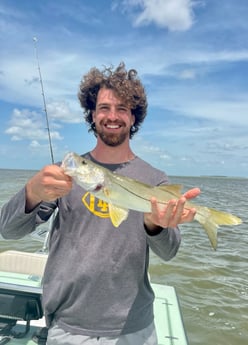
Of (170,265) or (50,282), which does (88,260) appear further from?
(170,265)

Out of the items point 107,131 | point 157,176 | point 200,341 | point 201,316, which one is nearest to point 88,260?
point 157,176

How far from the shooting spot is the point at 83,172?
2400mm

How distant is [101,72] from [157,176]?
4.44 feet

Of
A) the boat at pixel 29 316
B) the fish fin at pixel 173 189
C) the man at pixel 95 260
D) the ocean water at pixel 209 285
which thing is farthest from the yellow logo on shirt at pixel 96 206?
the ocean water at pixel 209 285

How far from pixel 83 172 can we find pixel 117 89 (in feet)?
3.97

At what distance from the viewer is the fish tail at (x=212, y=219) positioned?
2.75 m

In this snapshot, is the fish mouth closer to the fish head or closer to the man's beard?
the fish head

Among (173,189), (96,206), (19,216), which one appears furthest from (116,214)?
(19,216)

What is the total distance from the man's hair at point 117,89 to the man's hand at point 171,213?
113 centimetres

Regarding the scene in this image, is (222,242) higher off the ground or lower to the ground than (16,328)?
lower

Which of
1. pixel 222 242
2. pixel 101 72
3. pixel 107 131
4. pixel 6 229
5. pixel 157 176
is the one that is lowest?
pixel 222 242

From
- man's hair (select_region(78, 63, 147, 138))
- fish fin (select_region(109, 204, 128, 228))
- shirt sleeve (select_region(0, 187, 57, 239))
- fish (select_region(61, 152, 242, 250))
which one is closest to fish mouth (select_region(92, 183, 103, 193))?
fish (select_region(61, 152, 242, 250))

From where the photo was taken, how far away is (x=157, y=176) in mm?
3000

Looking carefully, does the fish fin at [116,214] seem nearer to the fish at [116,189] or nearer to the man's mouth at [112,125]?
the fish at [116,189]
